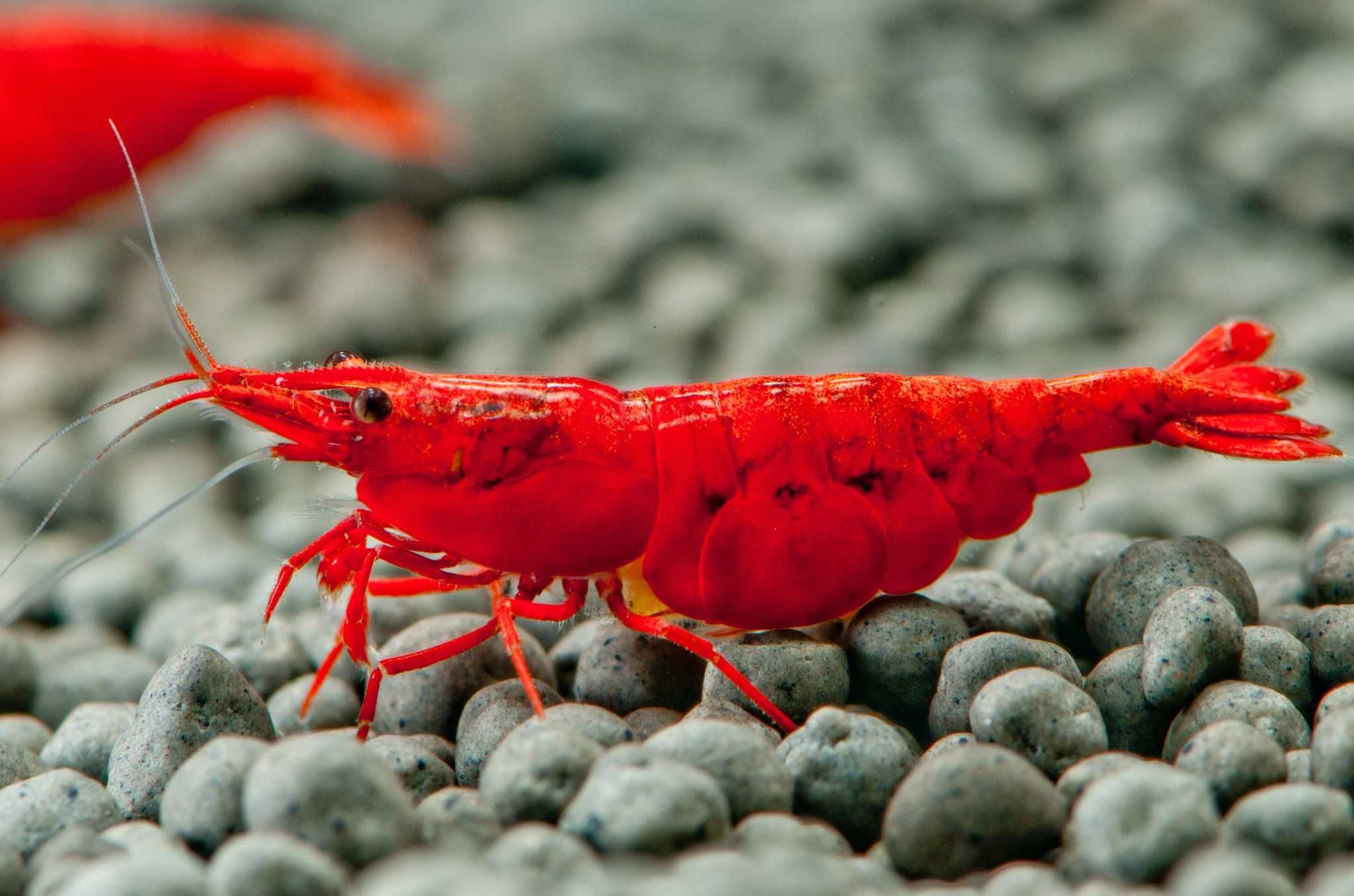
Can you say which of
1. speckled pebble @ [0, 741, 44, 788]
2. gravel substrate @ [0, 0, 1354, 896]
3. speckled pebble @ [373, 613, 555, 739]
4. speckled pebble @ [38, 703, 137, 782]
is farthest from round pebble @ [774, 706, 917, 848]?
speckled pebble @ [0, 741, 44, 788]

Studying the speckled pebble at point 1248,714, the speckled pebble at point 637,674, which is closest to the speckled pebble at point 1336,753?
the speckled pebble at point 1248,714

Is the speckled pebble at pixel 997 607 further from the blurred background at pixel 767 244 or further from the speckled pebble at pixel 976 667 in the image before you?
the blurred background at pixel 767 244

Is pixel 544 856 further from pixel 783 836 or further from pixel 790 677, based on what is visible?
pixel 790 677

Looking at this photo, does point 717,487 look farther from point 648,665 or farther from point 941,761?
point 941,761

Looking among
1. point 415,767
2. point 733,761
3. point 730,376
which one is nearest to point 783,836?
point 733,761

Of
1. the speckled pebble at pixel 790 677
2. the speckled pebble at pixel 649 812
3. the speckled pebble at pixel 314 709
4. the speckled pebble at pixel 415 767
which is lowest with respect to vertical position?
the speckled pebble at pixel 649 812

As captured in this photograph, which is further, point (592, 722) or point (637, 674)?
point (637, 674)
